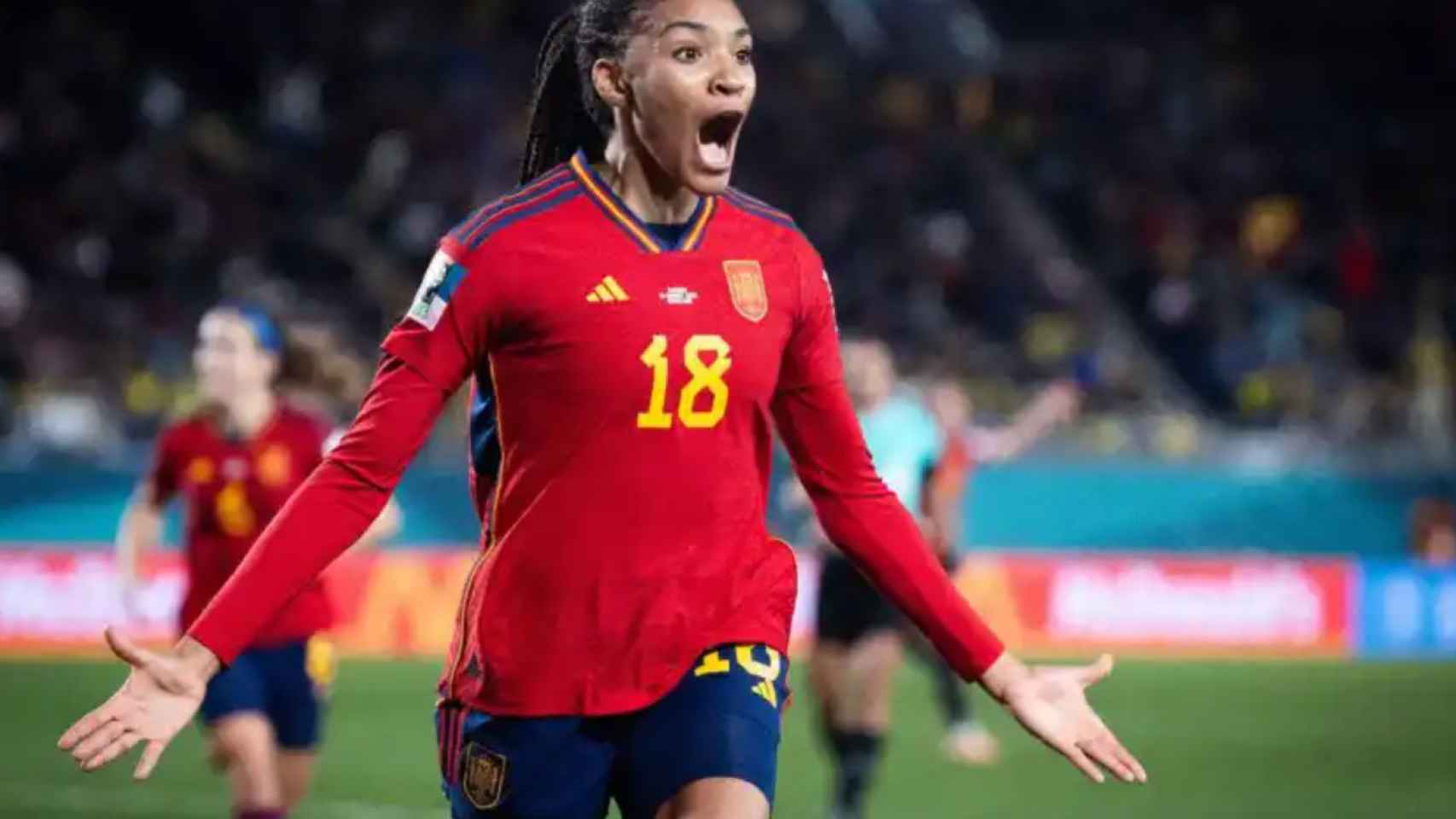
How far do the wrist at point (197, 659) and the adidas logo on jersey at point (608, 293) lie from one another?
0.96 meters

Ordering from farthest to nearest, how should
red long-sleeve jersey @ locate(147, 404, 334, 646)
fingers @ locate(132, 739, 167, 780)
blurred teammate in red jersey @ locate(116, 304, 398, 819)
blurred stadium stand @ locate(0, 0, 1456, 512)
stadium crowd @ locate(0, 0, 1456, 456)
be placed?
stadium crowd @ locate(0, 0, 1456, 456) < blurred stadium stand @ locate(0, 0, 1456, 512) < red long-sleeve jersey @ locate(147, 404, 334, 646) < blurred teammate in red jersey @ locate(116, 304, 398, 819) < fingers @ locate(132, 739, 167, 780)

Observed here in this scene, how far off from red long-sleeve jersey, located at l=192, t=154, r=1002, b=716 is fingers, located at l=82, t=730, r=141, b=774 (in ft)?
0.80

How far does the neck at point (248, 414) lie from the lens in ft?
28.3

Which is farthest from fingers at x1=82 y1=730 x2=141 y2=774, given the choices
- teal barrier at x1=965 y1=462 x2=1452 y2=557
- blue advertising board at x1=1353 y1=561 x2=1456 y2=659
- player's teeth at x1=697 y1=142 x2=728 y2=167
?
blue advertising board at x1=1353 y1=561 x2=1456 y2=659

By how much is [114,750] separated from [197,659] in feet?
0.77

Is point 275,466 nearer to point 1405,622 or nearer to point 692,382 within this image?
point 692,382

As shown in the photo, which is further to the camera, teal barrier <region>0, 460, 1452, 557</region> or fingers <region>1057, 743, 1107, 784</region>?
teal barrier <region>0, 460, 1452, 557</region>

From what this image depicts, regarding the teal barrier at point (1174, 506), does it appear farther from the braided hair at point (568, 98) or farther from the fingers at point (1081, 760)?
the fingers at point (1081, 760)

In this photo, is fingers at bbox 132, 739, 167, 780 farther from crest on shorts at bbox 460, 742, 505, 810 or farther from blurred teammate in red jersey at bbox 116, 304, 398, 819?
blurred teammate in red jersey at bbox 116, 304, 398, 819

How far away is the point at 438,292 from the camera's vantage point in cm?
437

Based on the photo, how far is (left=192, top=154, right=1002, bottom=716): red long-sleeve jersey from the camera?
4371 millimetres

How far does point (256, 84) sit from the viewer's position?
26609 mm

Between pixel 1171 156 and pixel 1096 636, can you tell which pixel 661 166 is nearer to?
pixel 1096 636

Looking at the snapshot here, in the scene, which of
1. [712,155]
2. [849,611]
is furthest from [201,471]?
[712,155]
